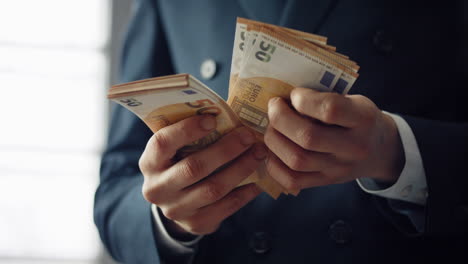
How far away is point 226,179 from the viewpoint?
0.72 m

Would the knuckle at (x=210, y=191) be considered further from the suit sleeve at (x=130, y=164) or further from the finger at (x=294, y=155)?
the suit sleeve at (x=130, y=164)

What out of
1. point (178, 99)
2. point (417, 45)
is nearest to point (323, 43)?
point (178, 99)

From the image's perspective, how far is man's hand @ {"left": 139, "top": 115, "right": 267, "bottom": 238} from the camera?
27.0 inches

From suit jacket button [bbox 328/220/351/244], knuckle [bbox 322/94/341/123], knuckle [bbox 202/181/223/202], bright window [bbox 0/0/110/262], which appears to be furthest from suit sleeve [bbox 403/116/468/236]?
bright window [bbox 0/0/110/262]

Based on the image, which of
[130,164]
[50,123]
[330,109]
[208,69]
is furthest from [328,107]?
[50,123]

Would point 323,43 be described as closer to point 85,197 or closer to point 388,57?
point 388,57

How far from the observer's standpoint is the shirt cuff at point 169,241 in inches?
35.6

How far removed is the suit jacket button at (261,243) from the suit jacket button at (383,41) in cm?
43

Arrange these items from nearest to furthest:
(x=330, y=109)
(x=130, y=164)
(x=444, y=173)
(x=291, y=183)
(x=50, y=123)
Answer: (x=330, y=109)
(x=291, y=183)
(x=444, y=173)
(x=130, y=164)
(x=50, y=123)

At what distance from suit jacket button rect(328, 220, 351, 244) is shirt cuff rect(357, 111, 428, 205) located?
9cm

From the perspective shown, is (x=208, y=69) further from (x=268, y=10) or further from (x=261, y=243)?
(x=261, y=243)

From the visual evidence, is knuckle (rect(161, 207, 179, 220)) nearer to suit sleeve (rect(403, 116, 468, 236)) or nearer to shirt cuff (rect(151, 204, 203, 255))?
shirt cuff (rect(151, 204, 203, 255))

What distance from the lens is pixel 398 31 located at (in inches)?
35.0

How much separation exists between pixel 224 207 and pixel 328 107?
0.94ft
